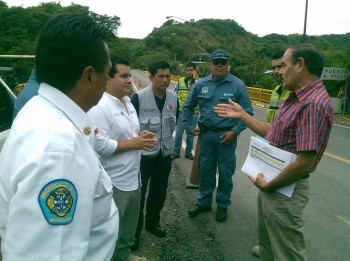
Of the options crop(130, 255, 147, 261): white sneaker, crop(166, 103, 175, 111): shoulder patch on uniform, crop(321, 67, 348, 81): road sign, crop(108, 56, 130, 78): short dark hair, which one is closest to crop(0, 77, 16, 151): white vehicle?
crop(108, 56, 130, 78): short dark hair

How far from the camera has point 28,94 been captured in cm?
284

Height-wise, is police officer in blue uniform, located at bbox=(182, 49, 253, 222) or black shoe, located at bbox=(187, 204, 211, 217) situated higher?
police officer in blue uniform, located at bbox=(182, 49, 253, 222)

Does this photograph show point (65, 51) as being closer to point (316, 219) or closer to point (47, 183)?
point (47, 183)

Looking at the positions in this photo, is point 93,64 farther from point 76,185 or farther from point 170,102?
point 170,102

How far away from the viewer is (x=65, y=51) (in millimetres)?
1141

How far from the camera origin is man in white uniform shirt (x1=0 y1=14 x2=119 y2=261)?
0.92 metres

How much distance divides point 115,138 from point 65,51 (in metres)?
1.56

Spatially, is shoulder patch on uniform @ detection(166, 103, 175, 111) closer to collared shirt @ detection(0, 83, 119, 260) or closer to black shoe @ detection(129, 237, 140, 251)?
black shoe @ detection(129, 237, 140, 251)

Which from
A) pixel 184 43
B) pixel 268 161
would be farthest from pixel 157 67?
pixel 184 43

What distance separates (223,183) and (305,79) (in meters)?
2.22

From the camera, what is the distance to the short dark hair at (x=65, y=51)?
3.76ft

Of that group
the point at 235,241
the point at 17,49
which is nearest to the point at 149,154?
the point at 235,241

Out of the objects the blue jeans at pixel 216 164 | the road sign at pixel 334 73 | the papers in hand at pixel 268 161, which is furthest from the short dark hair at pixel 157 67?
the road sign at pixel 334 73

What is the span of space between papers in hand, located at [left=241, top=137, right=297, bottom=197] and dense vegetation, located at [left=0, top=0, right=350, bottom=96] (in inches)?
51.2
